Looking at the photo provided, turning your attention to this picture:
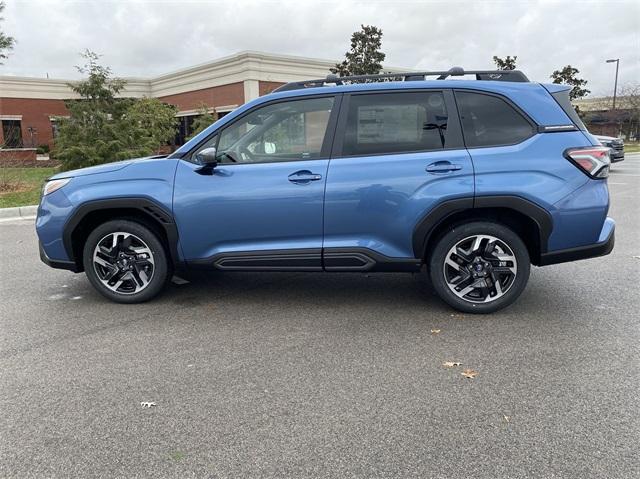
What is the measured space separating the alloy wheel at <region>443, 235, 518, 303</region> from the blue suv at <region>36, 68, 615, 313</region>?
0.01 m

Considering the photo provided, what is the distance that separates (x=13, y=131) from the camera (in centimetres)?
3238

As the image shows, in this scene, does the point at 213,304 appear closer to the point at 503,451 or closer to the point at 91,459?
the point at 91,459

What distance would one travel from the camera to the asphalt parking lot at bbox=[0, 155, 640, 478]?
2.53 m

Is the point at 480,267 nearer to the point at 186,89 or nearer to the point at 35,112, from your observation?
the point at 186,89

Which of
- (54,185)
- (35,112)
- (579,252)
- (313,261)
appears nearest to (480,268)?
(579,252)

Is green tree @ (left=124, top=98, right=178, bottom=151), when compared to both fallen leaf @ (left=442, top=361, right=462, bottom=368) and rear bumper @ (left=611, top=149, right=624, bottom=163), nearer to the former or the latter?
rear bumper @ (left=611, top=149, right=624, bottom=163)

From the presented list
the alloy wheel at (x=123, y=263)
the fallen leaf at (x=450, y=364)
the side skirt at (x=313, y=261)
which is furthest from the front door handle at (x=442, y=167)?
the alloy wheel at (x=123, y=263)

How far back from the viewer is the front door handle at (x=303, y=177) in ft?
14.0

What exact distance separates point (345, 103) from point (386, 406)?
256cm

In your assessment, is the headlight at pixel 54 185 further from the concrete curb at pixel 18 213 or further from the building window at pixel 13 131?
the building window at pixel 13 131

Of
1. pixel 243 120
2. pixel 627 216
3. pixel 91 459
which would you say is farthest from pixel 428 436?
pixel 627 216

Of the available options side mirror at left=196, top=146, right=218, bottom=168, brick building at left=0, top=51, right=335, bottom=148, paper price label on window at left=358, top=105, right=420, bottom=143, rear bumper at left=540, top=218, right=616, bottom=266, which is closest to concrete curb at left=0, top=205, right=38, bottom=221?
side mirror at left=196, top=146, right=218, bottom=168

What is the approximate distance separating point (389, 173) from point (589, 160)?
5.18 feet

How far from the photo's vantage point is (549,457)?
99.1 inches
